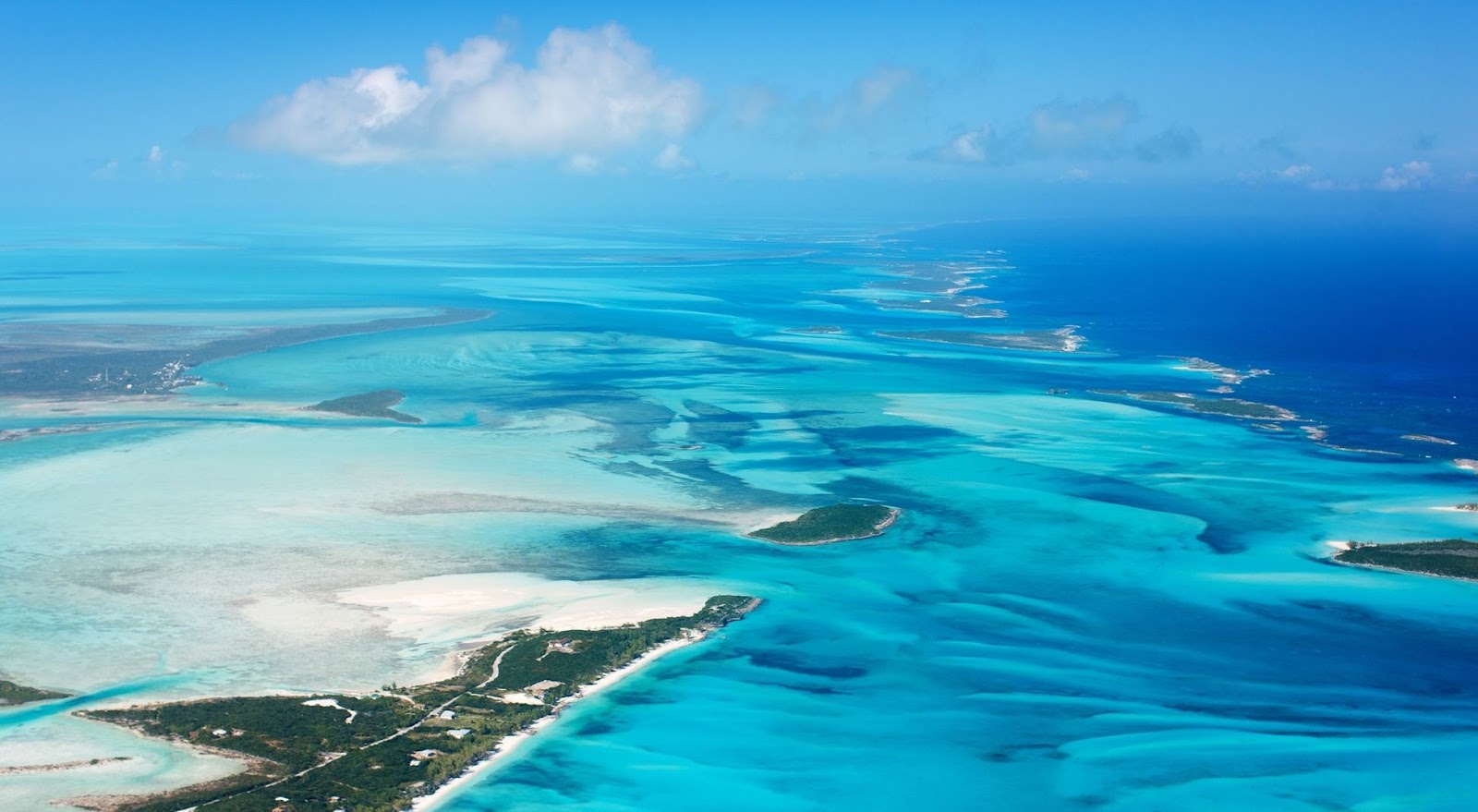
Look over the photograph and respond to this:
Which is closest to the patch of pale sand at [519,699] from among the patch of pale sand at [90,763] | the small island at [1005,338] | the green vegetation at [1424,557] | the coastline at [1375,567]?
the patch of pale sand at [90,763]

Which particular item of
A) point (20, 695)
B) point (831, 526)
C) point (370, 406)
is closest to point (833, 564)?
point (831, 526)

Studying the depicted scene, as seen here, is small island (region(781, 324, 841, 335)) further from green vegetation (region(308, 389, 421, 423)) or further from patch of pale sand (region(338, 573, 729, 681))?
patch of pale sand (region(338, 573, 729, 681))

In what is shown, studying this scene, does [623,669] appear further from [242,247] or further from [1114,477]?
[242,247]

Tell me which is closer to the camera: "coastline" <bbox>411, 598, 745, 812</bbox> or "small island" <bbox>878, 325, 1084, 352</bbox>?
"coastline" <bbox>411, 598, 745, 812</bbox>

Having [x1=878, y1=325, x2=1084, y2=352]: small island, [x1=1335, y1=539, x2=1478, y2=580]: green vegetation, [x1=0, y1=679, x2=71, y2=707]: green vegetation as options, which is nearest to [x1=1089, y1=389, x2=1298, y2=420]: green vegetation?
[x1=878, y1=325, x2=1084, y2=352]: small island

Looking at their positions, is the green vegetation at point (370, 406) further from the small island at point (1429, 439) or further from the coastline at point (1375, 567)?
the small island at point (1429, 439)

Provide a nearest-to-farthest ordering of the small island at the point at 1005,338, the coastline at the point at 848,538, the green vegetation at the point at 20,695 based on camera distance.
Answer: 1. the green vegetation at the point at 20,695
2. the coastline at the point at 848,538
3. the small island at the point at 1005,338

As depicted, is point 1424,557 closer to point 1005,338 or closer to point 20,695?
point 20,695
